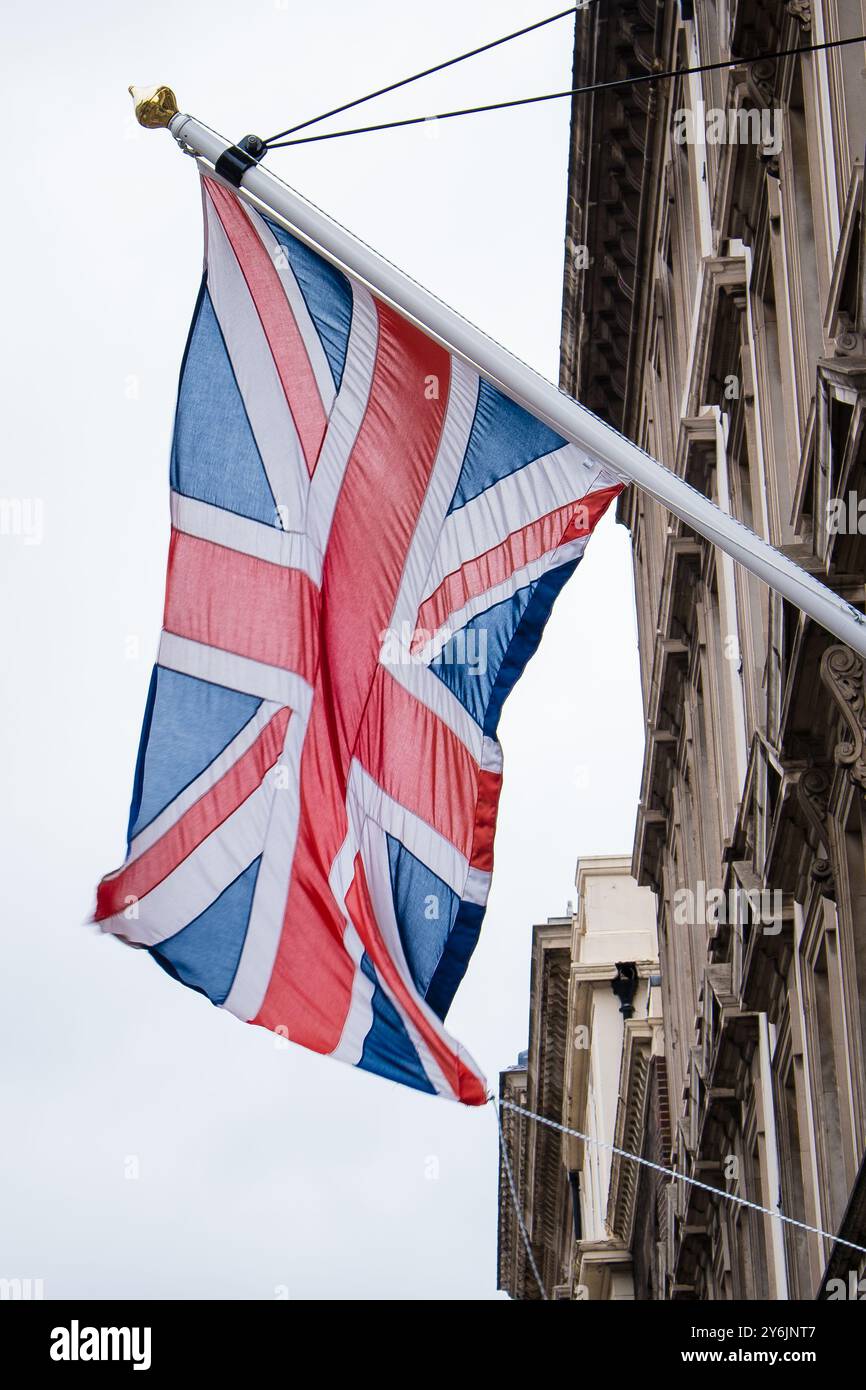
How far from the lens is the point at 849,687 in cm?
1429

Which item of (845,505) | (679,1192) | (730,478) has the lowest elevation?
(679,1192)

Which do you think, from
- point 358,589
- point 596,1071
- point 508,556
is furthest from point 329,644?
point 596,1071

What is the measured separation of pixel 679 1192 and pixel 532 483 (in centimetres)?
1723

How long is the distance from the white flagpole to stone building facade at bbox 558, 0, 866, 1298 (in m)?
2.25

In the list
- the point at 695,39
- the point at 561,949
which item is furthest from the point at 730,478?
the point at 561,949

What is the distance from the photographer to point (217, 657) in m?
12.4

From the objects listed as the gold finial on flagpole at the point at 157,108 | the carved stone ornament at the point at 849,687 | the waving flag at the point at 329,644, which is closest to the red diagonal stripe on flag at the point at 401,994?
the waving flag at the point at 329,644

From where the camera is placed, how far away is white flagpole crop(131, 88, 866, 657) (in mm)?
9742

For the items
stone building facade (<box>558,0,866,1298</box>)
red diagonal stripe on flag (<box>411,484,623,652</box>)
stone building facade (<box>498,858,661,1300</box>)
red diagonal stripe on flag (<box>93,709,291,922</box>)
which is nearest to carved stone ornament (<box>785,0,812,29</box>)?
stone building facade (<box>558,0,866,1298</box>)

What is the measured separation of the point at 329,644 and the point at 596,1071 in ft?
113

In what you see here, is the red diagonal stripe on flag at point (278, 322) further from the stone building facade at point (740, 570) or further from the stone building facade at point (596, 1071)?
the stone building facade at point (596, 1071)

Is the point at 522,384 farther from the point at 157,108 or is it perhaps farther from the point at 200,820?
the point at 200,820

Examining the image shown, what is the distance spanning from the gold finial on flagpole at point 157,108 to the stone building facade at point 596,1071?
80.7 ft
